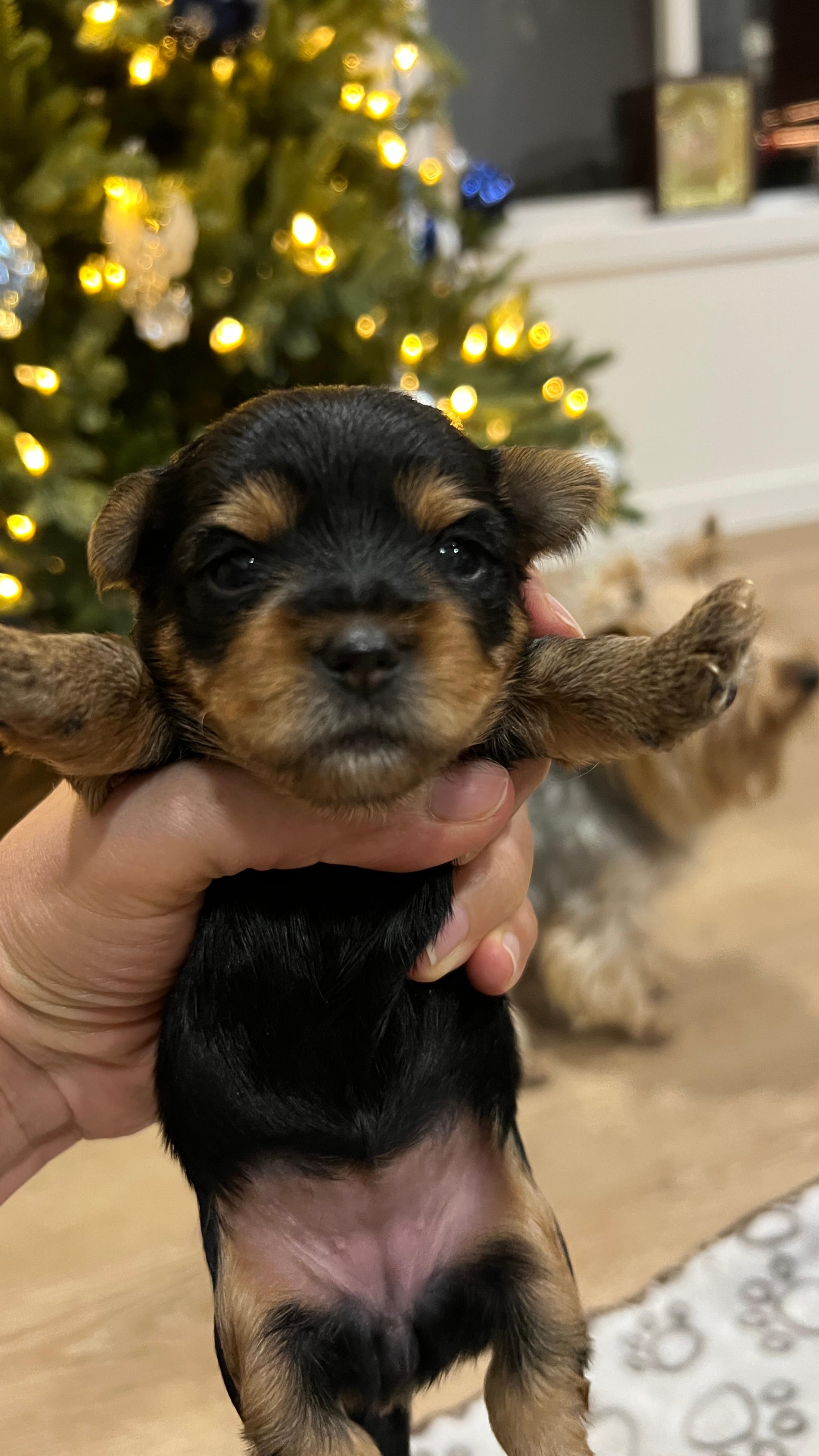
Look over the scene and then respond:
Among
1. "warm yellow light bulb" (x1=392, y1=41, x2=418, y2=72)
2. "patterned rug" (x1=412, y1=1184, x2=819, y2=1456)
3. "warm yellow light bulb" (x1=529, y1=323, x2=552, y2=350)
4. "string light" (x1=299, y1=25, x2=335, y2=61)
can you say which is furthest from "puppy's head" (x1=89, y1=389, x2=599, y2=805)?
"warm yellow light bulb" (x1=392, y1=41, x2=418, y2=72)

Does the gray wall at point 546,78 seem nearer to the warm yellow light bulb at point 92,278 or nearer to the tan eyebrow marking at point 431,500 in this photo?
the warm yellow light bulb at point 92,278

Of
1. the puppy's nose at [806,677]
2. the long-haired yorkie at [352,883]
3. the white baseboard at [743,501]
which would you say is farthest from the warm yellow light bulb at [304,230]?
the white baseboard at [743,501]

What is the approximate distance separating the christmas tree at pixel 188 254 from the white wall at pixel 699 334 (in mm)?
2304

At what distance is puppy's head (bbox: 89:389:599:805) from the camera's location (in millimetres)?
977

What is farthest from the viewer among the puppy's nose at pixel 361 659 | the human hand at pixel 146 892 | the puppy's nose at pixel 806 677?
the puppy's nose at pixel 806 677

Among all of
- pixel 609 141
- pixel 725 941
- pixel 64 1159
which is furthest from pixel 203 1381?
pixel 609 141

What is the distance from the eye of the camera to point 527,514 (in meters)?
1.26

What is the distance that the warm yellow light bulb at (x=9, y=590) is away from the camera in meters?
2.44

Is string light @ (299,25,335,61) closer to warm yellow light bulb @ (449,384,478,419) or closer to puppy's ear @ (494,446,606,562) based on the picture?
warm yellow light bulb @ (449,384,478,419)

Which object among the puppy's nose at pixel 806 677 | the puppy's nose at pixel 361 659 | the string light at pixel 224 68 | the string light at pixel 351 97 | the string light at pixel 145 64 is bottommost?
the puppy's nose at pixel 806 677

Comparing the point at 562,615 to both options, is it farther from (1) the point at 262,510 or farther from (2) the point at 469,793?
(1) the point at 262,510

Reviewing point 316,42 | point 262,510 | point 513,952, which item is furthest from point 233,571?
point 316,42

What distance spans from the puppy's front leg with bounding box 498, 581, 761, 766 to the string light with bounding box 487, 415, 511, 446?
70.9 inches

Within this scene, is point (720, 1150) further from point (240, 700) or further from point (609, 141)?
point (609, 141)
